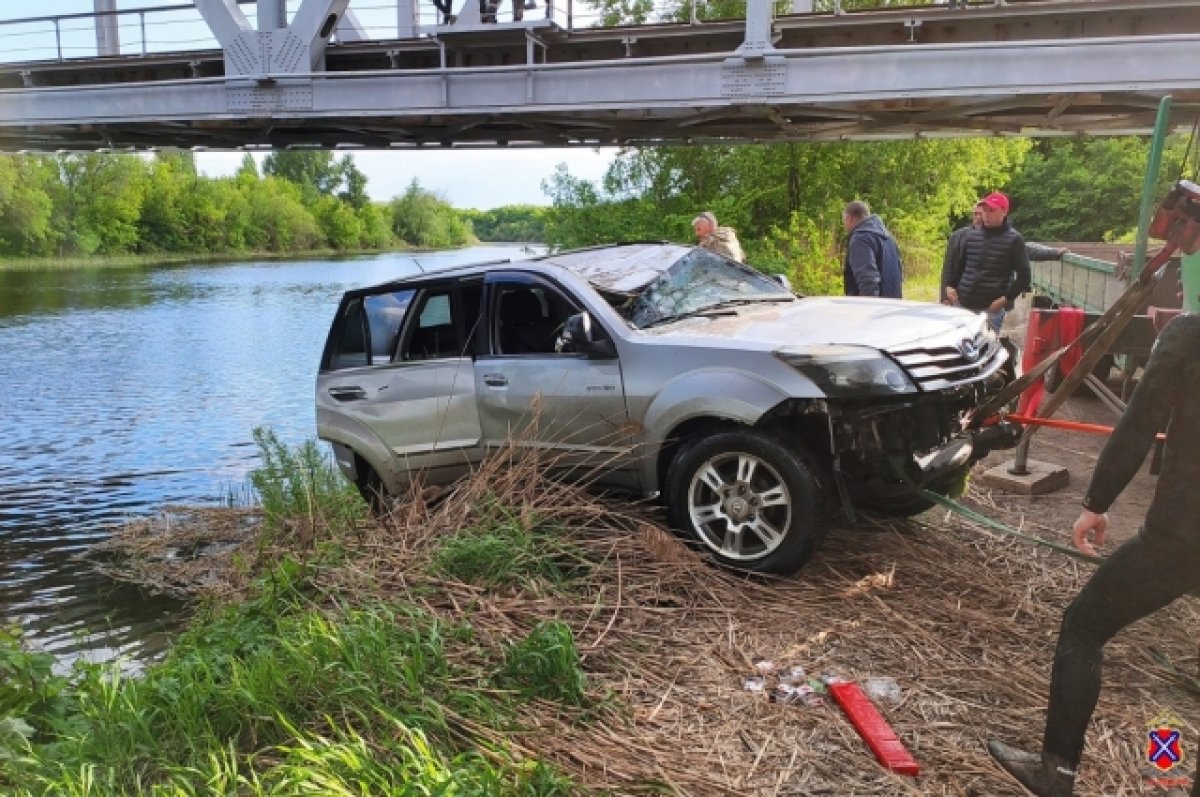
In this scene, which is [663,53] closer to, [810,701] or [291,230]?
[810,701]

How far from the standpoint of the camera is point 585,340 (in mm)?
5359

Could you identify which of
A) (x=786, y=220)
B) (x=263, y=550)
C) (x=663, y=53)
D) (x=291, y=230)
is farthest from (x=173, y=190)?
(x=263, y=550)

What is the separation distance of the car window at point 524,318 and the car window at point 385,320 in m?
0.79

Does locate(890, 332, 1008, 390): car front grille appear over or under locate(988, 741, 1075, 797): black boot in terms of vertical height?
over

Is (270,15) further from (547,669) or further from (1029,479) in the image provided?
(547,669)

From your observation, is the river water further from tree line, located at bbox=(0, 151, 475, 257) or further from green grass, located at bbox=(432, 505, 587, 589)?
tree line, located at bbox=(0, 151, 475, 257)

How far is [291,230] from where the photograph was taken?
9925cm

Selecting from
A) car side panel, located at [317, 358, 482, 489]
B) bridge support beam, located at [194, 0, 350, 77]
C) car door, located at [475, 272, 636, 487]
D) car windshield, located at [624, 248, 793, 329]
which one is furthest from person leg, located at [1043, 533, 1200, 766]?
bridge support beam, located at [194, 0, 350, 77]

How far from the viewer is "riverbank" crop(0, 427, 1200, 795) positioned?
332cm

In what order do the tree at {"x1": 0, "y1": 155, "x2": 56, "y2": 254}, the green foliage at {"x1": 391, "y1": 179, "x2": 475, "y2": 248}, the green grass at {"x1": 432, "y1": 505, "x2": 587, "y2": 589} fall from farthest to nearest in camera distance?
the green foliage at {"x1": 391, "y1": 179, "x2": 475, "y2": 248}, the tree at {"x1": 0, "y1": 155, "x2": 56, "y2": 254}, the green grass at {"x1": 432, "y1": 505, "x2": 587, "y2": 589}

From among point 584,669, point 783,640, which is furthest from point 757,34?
point 584,669

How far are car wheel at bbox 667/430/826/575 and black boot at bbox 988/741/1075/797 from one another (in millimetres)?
1604

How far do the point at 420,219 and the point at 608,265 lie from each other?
121 meters

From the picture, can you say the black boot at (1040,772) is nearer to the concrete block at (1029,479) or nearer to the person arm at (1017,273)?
the concrete block at (1029,479)
